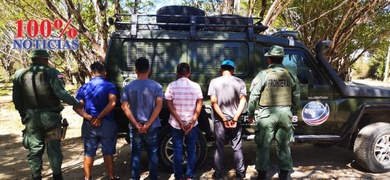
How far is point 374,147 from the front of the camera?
4594 millimetres

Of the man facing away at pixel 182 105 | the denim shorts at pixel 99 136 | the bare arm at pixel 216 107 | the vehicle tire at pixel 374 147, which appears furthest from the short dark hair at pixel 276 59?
the denim shorts at pixel 99 136

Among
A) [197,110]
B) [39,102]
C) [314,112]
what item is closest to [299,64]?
[314,112]

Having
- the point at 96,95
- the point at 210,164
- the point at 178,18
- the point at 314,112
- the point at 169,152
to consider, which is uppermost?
the point at 178,18

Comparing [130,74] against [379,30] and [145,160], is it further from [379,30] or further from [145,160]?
[379,30]

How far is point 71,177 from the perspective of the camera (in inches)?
183

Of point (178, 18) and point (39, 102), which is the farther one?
point (178, 18)

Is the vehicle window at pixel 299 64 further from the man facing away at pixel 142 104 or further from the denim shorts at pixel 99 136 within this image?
the denim shorts at pixel 99 136

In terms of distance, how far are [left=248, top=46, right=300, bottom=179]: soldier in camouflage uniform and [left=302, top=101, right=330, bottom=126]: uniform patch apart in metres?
0.58

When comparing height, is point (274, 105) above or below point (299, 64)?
below

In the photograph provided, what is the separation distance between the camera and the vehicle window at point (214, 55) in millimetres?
4547

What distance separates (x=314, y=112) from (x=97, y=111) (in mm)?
3148

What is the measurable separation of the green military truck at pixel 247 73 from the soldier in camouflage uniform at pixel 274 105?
1.80ft

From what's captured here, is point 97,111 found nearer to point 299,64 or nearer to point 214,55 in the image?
point 214,55

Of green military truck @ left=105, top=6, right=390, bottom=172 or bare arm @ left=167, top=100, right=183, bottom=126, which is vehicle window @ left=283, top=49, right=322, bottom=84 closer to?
green military truck @ left=105, top=6, right=390, bottom=172
